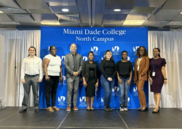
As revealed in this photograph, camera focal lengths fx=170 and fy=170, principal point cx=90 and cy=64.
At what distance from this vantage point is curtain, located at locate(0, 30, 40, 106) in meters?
6.02

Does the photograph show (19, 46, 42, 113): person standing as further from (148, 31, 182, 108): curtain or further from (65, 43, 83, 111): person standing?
(148, 31, 182, 108): curtain

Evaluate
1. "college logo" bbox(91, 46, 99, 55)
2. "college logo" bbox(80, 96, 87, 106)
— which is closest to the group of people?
"college logo" bbox(80, 96, 87, 106)

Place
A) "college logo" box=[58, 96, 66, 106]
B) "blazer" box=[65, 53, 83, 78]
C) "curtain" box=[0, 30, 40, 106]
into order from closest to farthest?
"blazer" box=[65, 53, 83, 78] < "college logo" box=[58, 96, 66, 106] < "curtain" box=[0, 30, 40, 106]

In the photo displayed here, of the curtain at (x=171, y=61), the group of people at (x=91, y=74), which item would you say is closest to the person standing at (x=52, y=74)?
the group of people at (x=91, y=74)

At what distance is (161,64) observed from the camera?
4.30 metres

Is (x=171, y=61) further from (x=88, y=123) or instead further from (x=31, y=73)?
(x=31, y=73)

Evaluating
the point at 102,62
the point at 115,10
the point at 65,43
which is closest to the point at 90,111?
the point at 102,62

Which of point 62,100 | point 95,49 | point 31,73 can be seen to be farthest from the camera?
point 95,49

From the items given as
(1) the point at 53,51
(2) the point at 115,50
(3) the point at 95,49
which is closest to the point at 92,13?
(3) the point at 95,49

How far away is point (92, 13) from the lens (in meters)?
4.93

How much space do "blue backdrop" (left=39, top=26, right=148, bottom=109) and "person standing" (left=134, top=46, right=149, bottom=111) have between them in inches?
8.7

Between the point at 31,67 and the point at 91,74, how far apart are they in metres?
1.51

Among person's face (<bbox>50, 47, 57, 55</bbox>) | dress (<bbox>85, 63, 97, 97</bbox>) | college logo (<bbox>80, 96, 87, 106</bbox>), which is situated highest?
person's face (<bbox>50, 47, 57, 55</bbox>)

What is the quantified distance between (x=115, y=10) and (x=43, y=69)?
8.23 feet
